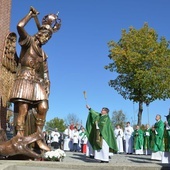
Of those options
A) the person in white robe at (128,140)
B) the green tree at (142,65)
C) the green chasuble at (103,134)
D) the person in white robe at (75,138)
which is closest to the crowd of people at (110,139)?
the green chasuble at (103,134)

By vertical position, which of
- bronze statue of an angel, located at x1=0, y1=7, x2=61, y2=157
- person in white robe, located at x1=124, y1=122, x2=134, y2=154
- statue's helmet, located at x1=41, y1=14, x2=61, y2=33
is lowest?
person in white robe, located at x1=124, y1=122, x2=134, y2=154

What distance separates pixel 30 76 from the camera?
7988 millimetres

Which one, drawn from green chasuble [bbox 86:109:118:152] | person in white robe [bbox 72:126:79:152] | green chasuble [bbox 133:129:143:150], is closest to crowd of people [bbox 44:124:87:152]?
person in white robe [bbox 72:126:79:152]

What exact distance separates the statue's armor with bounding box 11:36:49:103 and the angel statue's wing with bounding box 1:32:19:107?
275mm

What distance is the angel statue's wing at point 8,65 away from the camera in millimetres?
7996

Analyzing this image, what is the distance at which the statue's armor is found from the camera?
7.76 meters

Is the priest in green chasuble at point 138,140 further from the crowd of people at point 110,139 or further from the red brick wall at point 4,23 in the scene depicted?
the red brick wall at point 4,23

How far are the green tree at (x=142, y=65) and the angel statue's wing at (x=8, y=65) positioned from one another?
703 inches

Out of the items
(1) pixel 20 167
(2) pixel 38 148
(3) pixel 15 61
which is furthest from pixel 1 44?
(1) pixel 20 167

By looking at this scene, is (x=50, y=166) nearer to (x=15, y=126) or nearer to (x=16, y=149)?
(x=16, y=149)

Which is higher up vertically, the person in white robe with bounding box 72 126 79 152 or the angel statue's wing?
the angel statue's wing

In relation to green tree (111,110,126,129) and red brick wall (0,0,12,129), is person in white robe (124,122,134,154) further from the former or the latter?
green tree (111,110,126,129)

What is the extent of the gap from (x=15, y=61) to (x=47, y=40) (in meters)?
0.97

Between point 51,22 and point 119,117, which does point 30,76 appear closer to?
point 51,22
